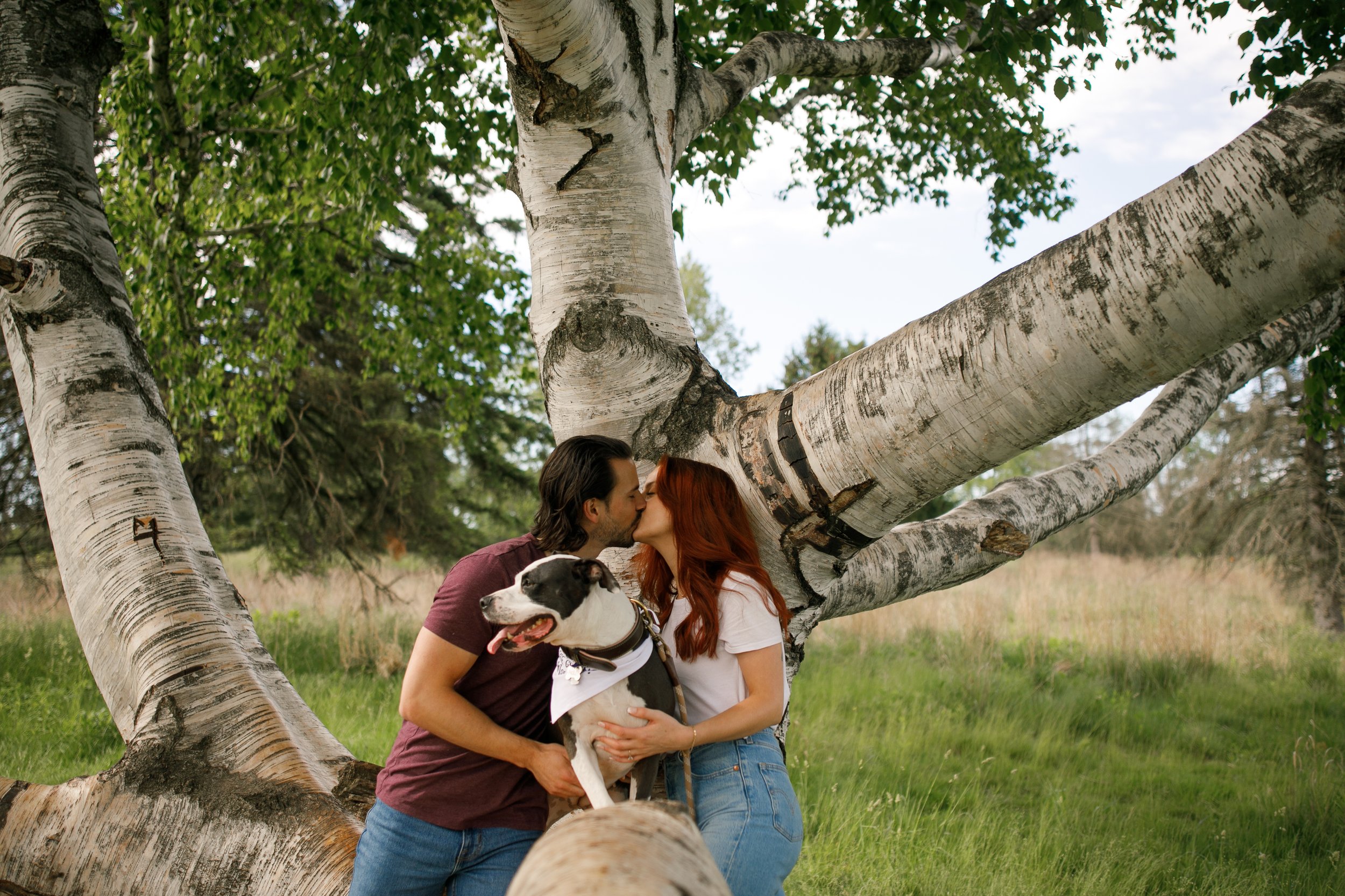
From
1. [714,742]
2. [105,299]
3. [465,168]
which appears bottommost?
[714,742]

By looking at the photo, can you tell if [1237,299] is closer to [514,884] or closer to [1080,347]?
[1080,347]

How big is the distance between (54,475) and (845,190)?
6.53m

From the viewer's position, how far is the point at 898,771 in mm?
4934

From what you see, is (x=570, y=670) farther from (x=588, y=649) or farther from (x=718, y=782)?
(x=718, y=782)

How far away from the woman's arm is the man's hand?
105 millimetres

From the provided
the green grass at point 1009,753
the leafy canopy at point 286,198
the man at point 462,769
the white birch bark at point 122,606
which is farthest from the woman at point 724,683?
the leafy canopy at point 286,198

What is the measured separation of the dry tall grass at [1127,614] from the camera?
7961mm

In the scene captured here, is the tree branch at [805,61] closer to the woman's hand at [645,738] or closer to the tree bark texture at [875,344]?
the tree bark texture at [875,344]

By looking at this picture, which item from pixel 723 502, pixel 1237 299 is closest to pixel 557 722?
pixel 723 502

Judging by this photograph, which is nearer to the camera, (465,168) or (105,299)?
(105,299)

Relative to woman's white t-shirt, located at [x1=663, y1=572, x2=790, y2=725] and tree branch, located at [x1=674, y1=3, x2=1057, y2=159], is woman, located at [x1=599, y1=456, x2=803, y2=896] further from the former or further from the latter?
tree branch, located at [x1=674, y1=3, x2=1057, y2=159]

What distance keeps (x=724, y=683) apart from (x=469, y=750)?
2.29 feet

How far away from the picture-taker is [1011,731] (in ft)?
19.1

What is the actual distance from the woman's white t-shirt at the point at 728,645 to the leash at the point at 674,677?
0.11 feet
